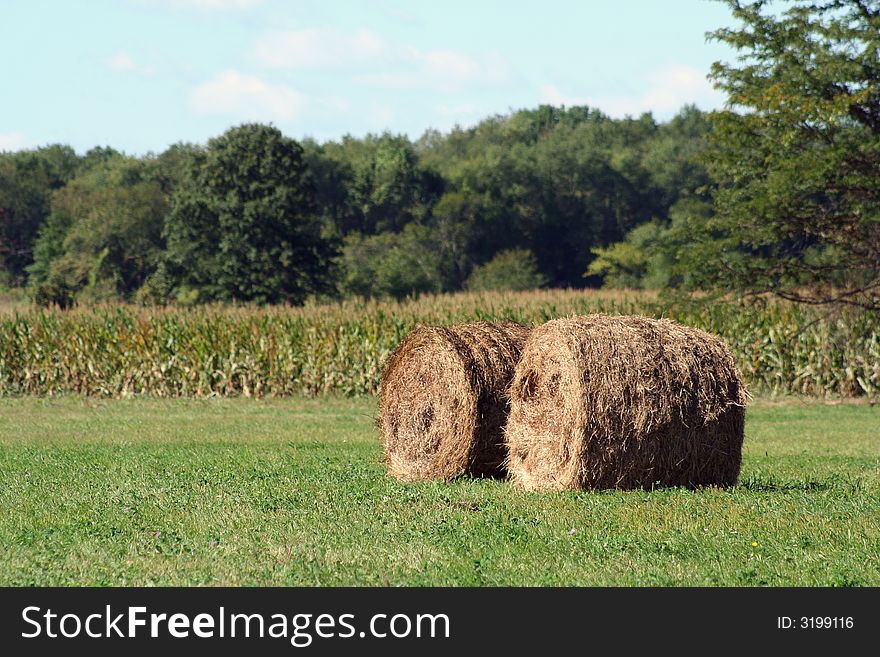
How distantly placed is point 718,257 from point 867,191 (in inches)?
164

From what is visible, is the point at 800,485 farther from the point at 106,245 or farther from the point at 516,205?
the point at 516,205

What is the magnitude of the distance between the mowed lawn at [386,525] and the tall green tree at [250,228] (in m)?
38.2

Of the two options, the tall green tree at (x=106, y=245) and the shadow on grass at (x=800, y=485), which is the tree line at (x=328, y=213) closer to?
the tall green tree at (x=106, y=245)

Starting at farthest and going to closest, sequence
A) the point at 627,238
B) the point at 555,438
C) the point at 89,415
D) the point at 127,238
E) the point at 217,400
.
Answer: the point at 627,238
the point at 127,238
the point at 217,400
the point at 89,415
the point at 555,438

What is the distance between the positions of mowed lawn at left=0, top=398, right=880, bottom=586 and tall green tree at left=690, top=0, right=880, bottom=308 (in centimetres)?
1497

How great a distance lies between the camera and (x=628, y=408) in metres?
11.2

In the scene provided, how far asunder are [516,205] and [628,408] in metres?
73.3

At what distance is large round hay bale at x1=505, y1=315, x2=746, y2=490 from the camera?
1120cm

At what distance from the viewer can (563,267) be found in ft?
268

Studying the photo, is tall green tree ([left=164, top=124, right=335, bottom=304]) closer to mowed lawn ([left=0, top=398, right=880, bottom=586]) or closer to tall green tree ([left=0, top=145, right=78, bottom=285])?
tall green tree ([left=0, top=145, right=78, bottom=285])

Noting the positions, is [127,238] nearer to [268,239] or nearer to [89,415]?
[268,239]
